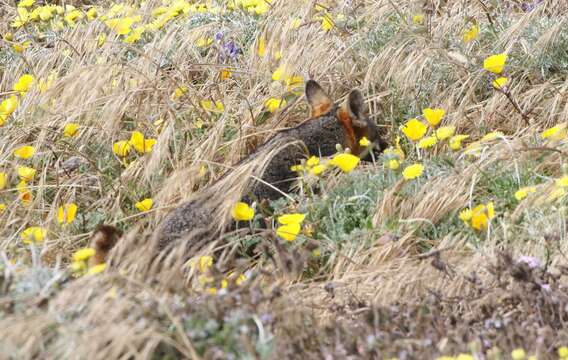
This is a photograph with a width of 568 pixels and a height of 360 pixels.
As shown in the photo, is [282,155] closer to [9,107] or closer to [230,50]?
[230,50]

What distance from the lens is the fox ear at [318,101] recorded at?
459cm

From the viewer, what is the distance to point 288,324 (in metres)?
2.67

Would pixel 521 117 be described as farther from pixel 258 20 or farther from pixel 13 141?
pixel 13 141

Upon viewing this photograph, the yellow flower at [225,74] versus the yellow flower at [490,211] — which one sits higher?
the yellow flower at [490,211]

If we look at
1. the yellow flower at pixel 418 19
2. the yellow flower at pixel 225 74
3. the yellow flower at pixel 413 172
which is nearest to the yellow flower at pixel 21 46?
the yellow flower at pixel 225 74

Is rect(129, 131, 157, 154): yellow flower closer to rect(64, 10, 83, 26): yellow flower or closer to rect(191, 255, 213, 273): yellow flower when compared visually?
rect(191, 255, 213, 273): yellow flower

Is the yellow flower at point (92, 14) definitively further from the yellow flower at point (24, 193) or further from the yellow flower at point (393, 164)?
the yellow flower at point (393, 164)

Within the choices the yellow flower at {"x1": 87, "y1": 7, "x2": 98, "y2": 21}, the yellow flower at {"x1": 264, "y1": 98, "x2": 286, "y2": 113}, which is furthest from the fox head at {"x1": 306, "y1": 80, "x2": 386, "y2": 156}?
the yellow flower at {"x1": 87, "y1": 7, "x2": 98, "y2": 21}

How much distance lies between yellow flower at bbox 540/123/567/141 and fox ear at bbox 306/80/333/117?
0.94 meters

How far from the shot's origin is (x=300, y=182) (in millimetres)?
4238

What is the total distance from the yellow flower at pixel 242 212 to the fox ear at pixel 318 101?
0.88 meters

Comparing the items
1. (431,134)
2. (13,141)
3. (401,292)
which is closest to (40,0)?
(13,141)

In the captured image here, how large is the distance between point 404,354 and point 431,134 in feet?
7.13

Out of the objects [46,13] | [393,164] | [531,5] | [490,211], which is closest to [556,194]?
[490,211]
